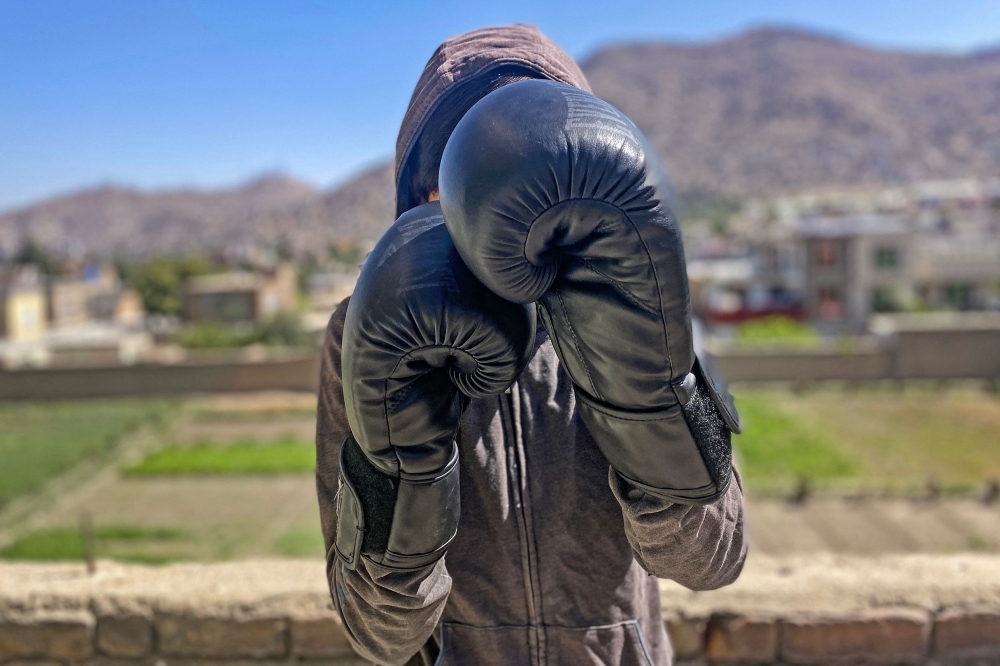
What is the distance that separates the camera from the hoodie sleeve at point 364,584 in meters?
0.99

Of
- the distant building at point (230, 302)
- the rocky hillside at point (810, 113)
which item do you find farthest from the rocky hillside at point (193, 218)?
the distant building at point (230, 302)

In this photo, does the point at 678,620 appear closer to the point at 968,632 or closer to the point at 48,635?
the point at 968,632

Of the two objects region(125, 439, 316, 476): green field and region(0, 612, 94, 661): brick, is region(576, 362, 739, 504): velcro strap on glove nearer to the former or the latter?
region(0, 612, 94, 661): brick

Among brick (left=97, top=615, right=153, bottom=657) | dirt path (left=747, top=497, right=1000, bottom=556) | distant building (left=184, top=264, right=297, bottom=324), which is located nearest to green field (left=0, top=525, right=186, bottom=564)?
dirt path (left=747, top=497, right=1000, bottom=556)

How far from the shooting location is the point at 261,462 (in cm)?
2141

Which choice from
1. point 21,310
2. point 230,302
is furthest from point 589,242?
point 21,310

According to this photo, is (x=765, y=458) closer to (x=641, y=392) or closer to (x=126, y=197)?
(x=641, y=392)

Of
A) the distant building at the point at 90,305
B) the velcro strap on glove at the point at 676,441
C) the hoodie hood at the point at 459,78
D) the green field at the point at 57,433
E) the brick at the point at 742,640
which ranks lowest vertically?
the green field at the point at 57,433

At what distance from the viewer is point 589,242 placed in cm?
76

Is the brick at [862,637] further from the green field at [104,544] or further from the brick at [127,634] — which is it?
the green field at [104,544]

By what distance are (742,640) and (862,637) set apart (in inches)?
12.3

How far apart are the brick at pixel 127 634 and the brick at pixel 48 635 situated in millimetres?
48

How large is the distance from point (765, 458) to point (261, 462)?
14.0 m

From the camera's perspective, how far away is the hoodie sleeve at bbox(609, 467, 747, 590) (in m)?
0.94
